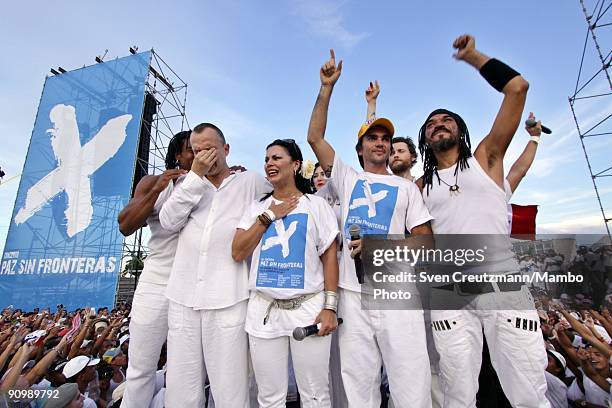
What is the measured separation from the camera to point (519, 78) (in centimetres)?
206

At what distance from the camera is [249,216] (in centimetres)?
231

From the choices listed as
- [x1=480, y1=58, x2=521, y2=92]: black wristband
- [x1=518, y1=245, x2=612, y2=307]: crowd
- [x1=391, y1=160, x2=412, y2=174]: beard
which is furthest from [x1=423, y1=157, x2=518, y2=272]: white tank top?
[x1=391, y1=160, x2=412, y2=174]: beard

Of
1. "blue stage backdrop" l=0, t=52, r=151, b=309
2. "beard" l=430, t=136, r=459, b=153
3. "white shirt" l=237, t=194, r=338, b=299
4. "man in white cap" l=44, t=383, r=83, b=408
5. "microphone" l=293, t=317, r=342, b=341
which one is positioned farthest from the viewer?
"blue stage backdrop" l=0, t=52, r=151, b=309

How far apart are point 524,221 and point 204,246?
8.40ft

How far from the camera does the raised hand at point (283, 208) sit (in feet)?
7.11

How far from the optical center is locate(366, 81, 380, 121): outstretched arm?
9.57 feet

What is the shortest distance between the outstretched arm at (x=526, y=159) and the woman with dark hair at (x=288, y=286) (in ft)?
5.33

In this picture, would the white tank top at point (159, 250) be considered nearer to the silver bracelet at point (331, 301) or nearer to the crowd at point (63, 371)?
the silver bracelet at point (331, 301)

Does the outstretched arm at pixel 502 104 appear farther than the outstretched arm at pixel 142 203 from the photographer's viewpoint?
No

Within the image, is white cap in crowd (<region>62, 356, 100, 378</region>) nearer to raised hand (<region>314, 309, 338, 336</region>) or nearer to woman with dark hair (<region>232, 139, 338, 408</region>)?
woman with dark hair (<region>232, 139, 338, 408</region>)

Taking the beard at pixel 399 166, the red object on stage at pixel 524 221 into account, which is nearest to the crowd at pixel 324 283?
the red object on stage at pixel 524 221

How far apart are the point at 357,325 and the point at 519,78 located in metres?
1.79

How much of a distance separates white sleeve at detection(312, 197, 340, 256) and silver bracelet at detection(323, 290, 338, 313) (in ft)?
0.88

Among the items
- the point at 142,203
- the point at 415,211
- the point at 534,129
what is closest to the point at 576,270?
the point at 534,129
